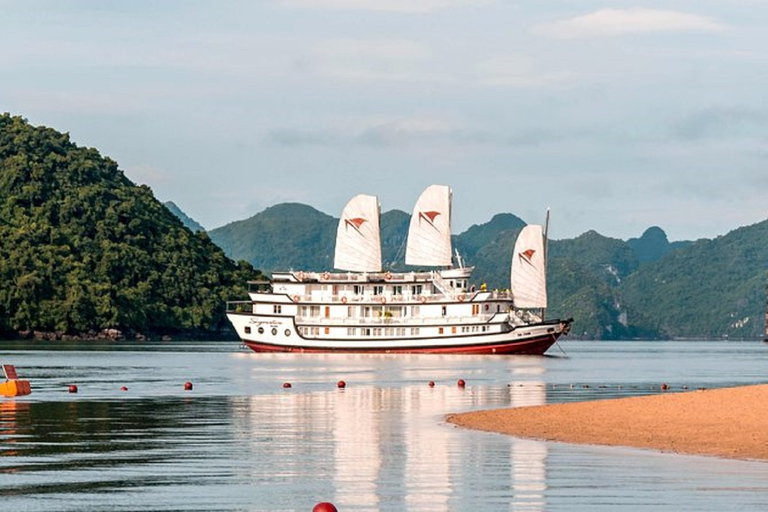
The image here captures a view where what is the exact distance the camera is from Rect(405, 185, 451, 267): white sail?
506 ft

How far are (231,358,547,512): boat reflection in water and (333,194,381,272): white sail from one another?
306ft

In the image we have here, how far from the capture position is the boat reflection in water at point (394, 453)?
90.1ft

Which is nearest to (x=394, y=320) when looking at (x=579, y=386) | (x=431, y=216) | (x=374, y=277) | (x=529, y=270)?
(x=374, y=277)

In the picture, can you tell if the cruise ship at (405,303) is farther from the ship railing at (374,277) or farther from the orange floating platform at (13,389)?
the orange floating platform at (13,389)

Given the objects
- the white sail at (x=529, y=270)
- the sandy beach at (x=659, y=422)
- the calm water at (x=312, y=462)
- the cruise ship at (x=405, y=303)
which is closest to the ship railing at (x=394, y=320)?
the cruise ship at (x=405, y=303)

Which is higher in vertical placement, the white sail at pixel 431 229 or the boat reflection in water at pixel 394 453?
the white sail at pixel 431 229

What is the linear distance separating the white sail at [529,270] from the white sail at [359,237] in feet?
47.4

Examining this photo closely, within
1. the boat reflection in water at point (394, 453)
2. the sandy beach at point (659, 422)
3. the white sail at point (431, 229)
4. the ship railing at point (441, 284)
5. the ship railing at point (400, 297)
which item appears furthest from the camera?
the white sail at point (431, 229)

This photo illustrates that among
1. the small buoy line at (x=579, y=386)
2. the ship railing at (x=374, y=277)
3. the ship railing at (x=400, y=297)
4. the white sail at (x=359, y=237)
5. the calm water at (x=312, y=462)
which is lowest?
the calm water at (x=312, y=462)

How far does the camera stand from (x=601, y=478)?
29984 mm

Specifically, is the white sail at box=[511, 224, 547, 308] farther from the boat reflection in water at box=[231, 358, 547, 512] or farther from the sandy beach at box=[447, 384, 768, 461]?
the sandy beach at box=[447, 384, 768, 461]

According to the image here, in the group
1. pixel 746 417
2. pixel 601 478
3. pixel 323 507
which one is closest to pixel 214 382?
pixel 746 417

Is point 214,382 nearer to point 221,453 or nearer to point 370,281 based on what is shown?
point 221,453

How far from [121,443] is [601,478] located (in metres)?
13.8
